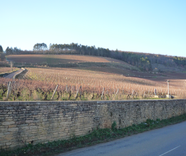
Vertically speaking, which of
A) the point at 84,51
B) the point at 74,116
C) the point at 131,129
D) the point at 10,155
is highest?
the point at 84,51

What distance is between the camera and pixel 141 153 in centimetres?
780

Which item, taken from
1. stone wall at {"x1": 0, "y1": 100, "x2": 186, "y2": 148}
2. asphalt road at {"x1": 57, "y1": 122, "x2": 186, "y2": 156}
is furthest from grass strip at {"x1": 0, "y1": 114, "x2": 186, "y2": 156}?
asphalt road at {"x1": 57, "y1": 122, "x2": 186, "y2": 156}

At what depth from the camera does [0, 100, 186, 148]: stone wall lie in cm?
709

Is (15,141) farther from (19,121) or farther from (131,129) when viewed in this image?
(131,129)

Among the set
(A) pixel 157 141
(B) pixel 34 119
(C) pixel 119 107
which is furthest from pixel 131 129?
(B) pixel 34 119

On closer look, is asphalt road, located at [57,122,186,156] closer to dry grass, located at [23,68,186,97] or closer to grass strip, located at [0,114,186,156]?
grass strip, located at [0,114,186,156]

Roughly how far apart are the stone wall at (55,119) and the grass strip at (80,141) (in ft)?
0.72

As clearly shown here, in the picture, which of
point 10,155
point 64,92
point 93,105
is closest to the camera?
point 10,155

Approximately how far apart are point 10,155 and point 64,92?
974cm

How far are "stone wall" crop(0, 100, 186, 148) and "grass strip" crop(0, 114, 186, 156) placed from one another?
0.72ft

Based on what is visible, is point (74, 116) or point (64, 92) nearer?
point (74, 116)

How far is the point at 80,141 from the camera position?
9148 millimetres

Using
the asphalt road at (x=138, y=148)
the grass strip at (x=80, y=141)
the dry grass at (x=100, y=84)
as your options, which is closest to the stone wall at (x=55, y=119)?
the grass strip at (x=80, y=141)

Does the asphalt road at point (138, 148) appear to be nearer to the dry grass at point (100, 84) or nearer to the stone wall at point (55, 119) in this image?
the stone wall at point (55, 119)
